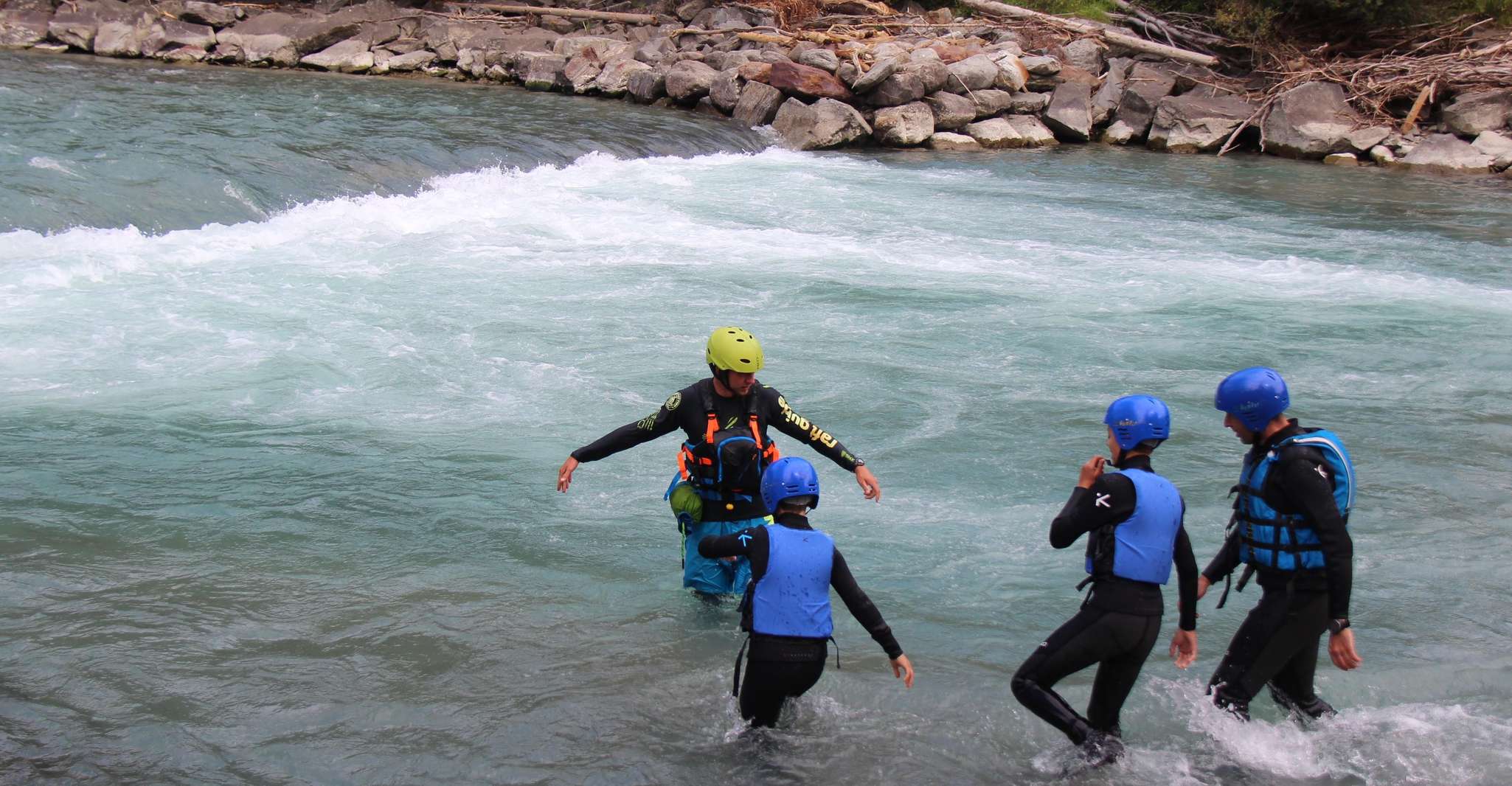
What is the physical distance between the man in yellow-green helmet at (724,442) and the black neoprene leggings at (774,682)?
2.39 ft

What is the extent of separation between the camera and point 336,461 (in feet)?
25.0

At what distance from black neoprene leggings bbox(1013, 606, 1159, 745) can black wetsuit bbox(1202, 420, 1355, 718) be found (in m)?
0.46

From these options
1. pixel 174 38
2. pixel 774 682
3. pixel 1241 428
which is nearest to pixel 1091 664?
pixel 1241 428

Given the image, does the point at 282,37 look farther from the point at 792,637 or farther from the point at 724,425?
the point at 792,637

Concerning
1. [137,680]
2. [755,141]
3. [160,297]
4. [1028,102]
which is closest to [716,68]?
[755,141]

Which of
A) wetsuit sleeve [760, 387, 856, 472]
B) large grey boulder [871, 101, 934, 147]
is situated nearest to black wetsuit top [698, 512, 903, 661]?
wetsuit sleeve [760, 387, 856, 472]

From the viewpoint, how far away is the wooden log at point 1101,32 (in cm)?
2558

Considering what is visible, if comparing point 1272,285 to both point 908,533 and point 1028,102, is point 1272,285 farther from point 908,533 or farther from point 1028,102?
point 1028,102

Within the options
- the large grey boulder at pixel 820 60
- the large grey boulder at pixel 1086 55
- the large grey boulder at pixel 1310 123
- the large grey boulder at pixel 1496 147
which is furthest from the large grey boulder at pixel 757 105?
the large grey boulder at pixel 1496 147

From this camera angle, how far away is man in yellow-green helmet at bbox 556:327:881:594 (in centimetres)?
510

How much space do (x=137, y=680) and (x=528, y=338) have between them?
5.71 m

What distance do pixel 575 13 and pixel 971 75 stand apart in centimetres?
1216

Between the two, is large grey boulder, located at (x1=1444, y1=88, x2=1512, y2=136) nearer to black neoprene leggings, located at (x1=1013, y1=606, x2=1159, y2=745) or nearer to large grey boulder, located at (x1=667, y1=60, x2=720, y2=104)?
large grey boulder, located at (x1=667, y1=60, x2=720, y2=104)

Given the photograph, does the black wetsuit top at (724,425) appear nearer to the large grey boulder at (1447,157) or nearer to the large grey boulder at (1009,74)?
the large grey boulder at (1447,157)
